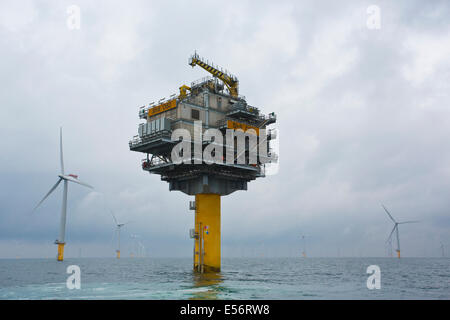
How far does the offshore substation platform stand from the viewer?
44.8 meters

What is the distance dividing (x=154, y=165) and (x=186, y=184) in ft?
15.5

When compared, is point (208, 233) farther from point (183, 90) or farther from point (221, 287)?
point (183, 90)

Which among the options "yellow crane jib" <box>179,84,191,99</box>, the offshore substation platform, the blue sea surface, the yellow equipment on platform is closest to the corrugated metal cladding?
the offshore substation platform

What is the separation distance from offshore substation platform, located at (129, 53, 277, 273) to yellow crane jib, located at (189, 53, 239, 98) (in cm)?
19

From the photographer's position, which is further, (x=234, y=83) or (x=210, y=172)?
(x=234, y=83)

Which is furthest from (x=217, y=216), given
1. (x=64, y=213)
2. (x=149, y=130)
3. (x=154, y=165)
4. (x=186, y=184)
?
(x=64, y=213)

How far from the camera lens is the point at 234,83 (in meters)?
54.2
